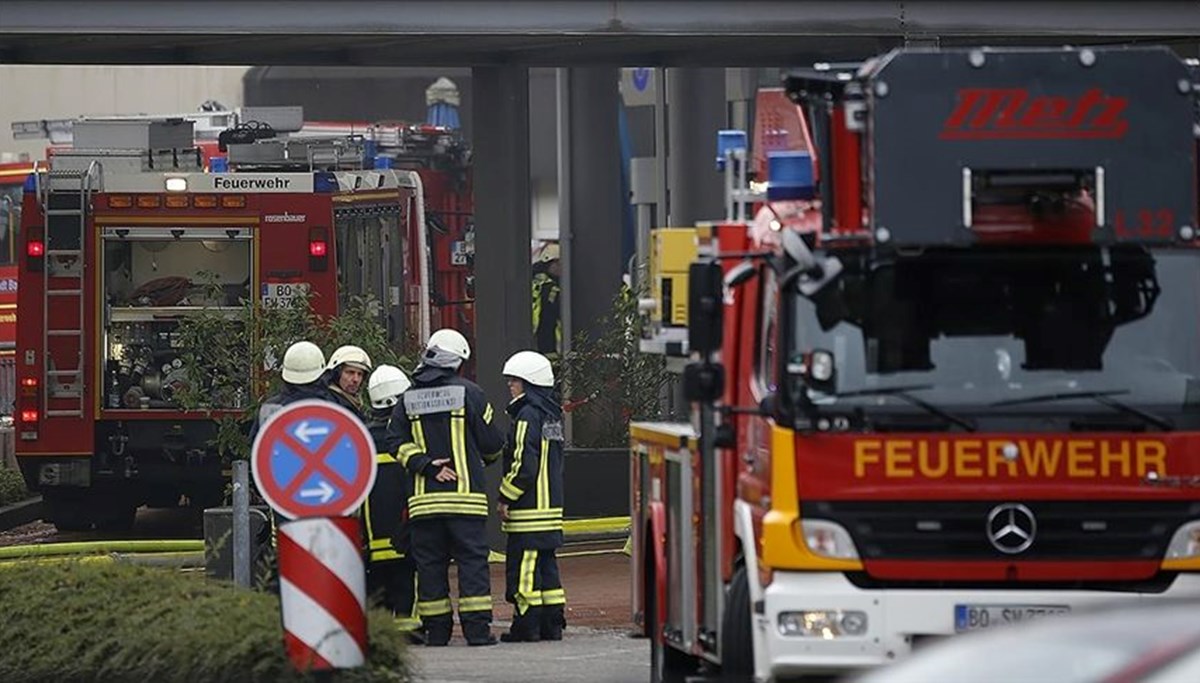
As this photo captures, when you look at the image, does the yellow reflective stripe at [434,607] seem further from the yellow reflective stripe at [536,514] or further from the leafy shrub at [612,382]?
the leafy shrub at [612,382]

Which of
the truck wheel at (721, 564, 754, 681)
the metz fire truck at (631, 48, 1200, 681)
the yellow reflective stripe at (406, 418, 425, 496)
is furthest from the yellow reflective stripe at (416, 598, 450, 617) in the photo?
the metz fire truck at (631, 48, 1200, 681)

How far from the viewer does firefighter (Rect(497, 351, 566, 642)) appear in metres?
14.6

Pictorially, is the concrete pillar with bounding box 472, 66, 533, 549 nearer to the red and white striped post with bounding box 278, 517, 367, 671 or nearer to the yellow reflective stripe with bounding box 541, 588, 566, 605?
the yellow reflective stripe with bounding box 541, 588, 566, 605

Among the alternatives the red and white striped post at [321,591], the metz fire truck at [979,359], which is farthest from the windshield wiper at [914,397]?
the red and white striped post at [321,591]

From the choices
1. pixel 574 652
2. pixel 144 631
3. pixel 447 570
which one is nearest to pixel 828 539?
pixel 144 631

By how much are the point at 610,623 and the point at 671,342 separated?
4704 millimetres

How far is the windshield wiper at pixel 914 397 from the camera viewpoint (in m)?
8.95

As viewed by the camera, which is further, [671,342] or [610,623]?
[610,623]

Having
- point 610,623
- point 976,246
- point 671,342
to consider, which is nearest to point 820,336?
point 976,246

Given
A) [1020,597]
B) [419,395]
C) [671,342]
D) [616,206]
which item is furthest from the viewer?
[616,206]

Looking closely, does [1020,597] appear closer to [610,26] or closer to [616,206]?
[610,26]

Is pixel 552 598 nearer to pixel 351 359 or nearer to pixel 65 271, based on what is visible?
pixel 351 359

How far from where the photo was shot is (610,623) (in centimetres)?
Answer: 1573

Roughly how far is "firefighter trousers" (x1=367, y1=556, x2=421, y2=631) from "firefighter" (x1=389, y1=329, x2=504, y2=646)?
12.4 inches
